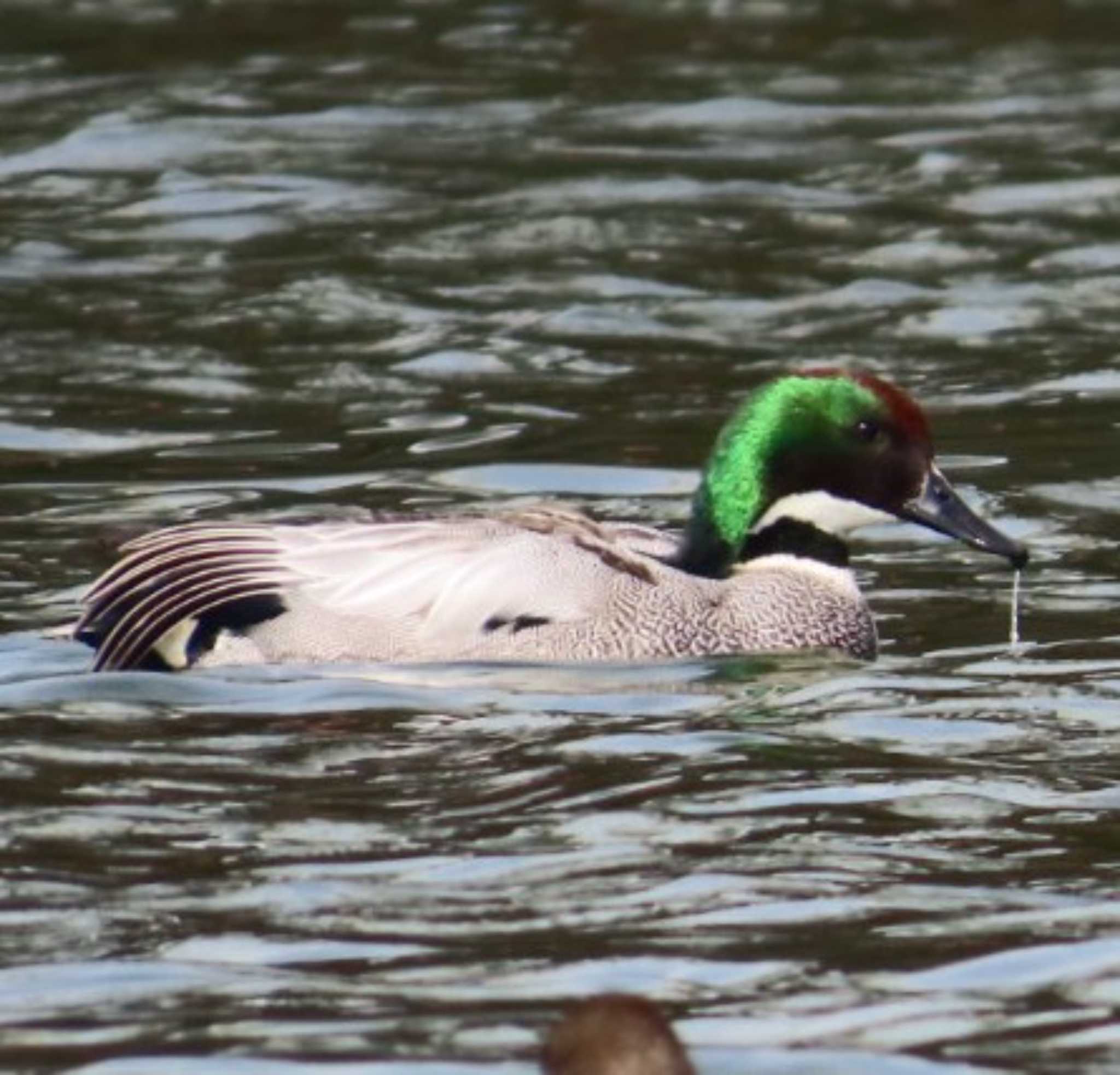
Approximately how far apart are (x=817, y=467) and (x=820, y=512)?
14 centimetres

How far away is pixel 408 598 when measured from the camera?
33.7ft

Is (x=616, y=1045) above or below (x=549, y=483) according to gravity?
above

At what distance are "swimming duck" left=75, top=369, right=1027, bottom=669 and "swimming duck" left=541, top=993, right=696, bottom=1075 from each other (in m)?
4.91

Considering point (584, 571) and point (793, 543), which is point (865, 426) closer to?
point (793, 543)

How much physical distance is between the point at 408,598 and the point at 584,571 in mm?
435

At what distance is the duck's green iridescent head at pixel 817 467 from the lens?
10.7 m

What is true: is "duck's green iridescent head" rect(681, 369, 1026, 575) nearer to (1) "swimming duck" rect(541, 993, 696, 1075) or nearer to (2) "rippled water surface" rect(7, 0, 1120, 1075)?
(2) "rippled water surface" rect(7, 0, 1120, 1075)

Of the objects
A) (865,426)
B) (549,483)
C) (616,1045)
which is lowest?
(549,483)

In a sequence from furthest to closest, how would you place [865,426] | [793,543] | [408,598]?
[793,543] → [865,426] → [408,598]

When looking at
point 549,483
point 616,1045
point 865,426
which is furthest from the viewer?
point 549,483

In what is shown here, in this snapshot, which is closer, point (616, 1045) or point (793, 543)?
point (616, 1045)

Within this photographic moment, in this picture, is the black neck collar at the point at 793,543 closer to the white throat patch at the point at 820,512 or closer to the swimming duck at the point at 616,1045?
the white throat patch at the point at 820,512

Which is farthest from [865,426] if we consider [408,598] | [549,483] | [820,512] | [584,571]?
[549,483]

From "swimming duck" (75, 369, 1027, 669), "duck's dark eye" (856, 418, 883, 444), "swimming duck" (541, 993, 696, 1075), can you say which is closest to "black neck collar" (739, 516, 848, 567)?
"swimming duck" (75, 369, 1027, 669)
